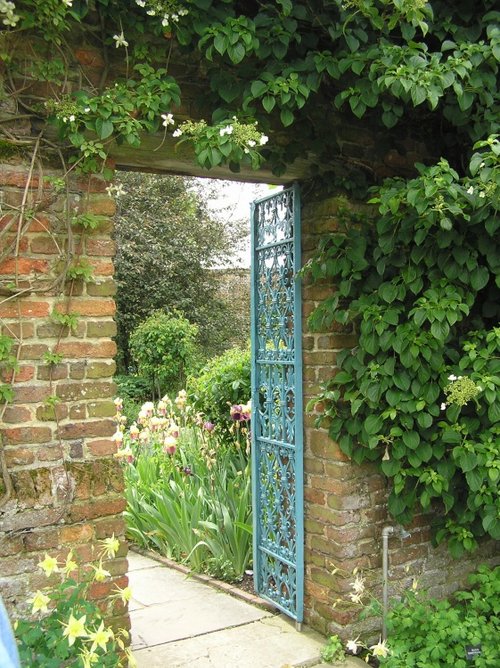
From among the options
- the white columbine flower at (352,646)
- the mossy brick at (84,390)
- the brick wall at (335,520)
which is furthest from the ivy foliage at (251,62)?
the white columbine flower at (352,646)

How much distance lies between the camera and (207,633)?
11.5 feet

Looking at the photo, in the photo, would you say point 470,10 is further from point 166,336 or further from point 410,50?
point 166,336

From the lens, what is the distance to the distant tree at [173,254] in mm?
11625

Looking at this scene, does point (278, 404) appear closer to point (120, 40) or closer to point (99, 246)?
A: point (99, 246)

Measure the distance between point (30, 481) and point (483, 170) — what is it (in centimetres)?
204

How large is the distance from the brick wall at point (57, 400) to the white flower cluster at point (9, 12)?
A: 0.48m

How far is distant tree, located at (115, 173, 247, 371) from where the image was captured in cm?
1162

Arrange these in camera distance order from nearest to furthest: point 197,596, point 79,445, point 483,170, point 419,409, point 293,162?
point 483,170 < point 79,445 < point 419,409 < point 293,162 < point 197,596

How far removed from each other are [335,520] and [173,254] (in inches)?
362

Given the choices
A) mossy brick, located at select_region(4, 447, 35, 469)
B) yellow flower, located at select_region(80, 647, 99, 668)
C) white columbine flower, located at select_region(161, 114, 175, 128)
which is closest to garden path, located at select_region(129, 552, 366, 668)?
yellow flower, located at select_region(80, 647, 99, 668)

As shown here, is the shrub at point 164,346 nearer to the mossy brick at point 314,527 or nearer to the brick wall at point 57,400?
the mossy brick at point 314,527

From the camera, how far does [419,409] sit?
2.86 metres

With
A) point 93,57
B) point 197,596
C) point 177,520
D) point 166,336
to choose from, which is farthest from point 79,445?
point 166,336

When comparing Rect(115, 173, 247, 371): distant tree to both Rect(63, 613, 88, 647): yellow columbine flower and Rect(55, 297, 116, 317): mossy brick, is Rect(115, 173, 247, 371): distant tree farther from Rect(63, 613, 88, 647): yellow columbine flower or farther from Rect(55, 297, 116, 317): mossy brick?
Rect(63, 613, 88, 647): yellow columbine flower
